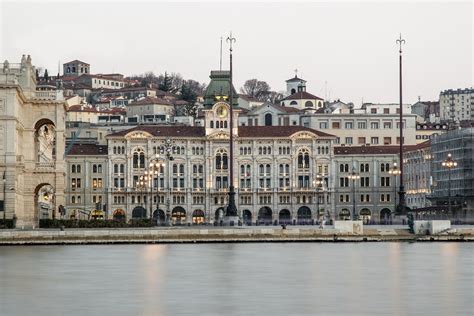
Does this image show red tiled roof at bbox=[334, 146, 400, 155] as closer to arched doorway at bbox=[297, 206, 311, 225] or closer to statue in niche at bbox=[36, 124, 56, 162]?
arched doorway at bbox=[297, 206, 311, 225]

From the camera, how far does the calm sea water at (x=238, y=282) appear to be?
41.1 metres

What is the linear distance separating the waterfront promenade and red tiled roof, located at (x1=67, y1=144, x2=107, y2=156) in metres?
91.2

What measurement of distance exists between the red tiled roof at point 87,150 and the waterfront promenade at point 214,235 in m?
91.2

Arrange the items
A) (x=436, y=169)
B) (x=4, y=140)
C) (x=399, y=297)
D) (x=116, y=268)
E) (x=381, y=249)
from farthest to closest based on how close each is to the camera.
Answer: (x=436, y=169) → (x=4, y=140) → (x=381, y=249) → (x=116, y=268) → (x=399, y=297)

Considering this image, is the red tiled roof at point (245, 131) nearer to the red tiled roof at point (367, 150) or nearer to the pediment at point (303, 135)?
the pediment at point (303, 135)

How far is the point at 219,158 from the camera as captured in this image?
19212 cm

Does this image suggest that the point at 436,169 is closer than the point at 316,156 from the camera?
Yes

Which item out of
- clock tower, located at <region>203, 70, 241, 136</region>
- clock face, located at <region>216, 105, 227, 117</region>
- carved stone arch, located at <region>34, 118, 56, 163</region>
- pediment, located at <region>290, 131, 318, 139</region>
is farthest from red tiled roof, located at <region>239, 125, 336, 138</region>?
carved stone arch, located at <region>34, 118, 56, 163</region>

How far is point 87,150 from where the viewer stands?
191 meters

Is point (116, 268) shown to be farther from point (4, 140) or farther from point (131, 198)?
point (131, 198)

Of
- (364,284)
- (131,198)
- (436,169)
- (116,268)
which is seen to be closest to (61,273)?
(116,268)

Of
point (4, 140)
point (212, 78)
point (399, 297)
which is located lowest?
point (399, 297)

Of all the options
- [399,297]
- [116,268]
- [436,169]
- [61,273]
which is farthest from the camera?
[436,169]

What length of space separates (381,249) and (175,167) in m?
112
